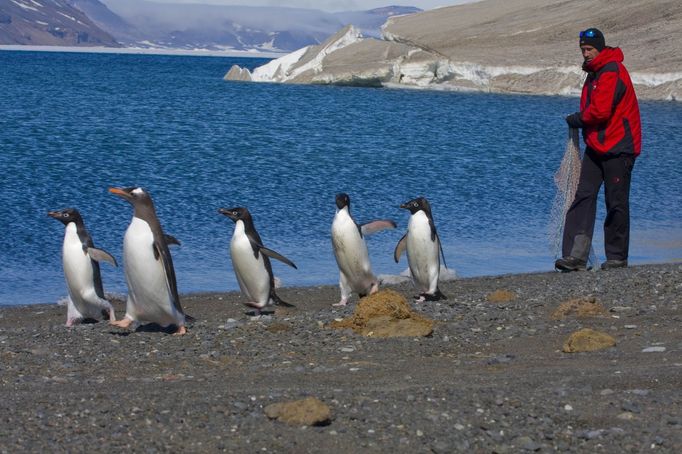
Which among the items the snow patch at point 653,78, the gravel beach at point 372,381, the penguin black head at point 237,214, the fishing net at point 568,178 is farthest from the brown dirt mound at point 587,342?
the snow patch at point 653,78

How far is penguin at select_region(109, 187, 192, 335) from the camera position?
7.96 m

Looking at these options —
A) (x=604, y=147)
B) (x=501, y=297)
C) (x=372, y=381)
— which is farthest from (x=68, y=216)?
(x=604, y=147)

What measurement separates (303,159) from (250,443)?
23086 mm

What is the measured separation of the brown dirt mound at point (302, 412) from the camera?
5059mm

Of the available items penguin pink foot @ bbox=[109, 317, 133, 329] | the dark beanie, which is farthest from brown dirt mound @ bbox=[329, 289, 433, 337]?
the dark beanie

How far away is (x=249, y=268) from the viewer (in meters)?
9.23

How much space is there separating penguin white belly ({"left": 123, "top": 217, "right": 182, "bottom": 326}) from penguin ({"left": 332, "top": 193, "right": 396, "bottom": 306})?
204cm

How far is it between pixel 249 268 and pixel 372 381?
3293mm

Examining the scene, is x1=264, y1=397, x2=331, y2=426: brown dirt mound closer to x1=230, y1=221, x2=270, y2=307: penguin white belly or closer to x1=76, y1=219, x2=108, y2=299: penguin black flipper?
x1=76, y1=219, x2=108, y2=299: penguin black flipper

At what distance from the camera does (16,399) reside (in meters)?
5.78

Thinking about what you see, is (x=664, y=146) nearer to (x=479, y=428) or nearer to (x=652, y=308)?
(x=652, y=308)

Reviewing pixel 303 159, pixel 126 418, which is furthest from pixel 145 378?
pixel 303 159

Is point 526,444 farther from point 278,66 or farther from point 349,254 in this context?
point 278,66

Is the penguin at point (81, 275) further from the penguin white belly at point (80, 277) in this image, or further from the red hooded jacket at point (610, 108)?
the red hooded jacket at point (610, 108)
